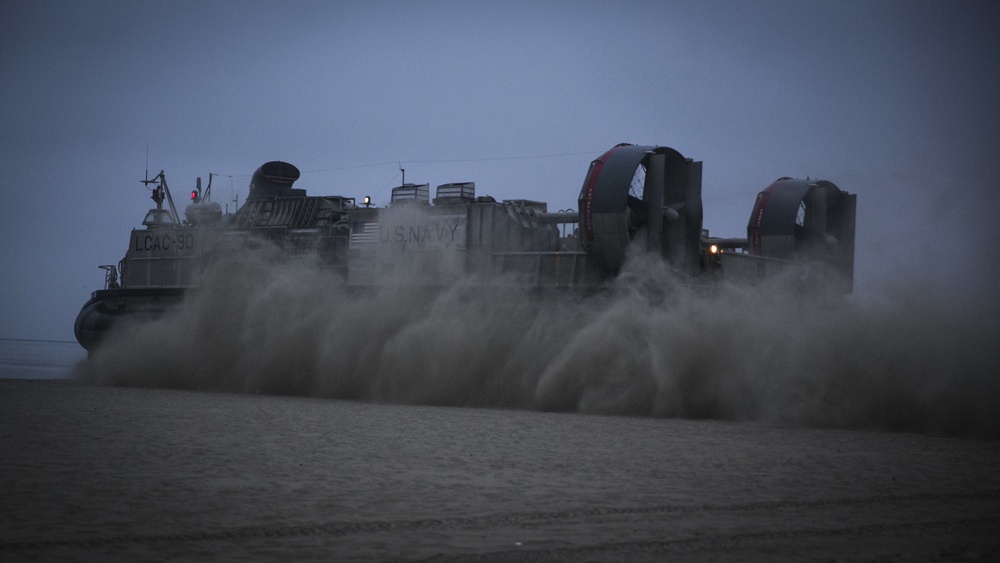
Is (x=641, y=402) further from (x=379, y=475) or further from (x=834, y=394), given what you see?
(x=379, y=475)

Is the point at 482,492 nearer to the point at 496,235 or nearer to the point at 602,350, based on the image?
the point at 602,350

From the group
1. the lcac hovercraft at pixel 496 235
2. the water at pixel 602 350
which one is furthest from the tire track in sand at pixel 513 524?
the lcac hovercraft at pixel 496 235

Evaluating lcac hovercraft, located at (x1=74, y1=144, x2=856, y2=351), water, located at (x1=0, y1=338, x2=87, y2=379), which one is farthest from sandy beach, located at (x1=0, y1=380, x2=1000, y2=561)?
water, located at (x1=0, y1=338, x2=87, y2=379)

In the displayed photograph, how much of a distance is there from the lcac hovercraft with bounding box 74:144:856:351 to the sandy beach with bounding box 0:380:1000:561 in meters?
4.63

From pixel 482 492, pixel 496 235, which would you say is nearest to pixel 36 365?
pixel 496 235

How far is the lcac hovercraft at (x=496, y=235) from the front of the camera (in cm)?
1544

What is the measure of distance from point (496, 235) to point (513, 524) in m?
11.7

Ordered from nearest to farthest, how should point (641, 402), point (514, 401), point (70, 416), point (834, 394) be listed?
point (70, 416) → point (834, 394) → point (641, 402) → point (514, 401)

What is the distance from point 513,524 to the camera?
230 inches

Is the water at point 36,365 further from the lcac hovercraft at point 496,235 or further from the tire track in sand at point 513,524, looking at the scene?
the tire track in sand at point 513,524

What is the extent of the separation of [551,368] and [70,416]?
6.61 m

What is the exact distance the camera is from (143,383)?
19.2m

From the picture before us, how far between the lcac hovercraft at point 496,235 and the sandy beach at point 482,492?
182 inches

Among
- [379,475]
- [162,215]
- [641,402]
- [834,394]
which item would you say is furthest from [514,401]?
[162,215]
